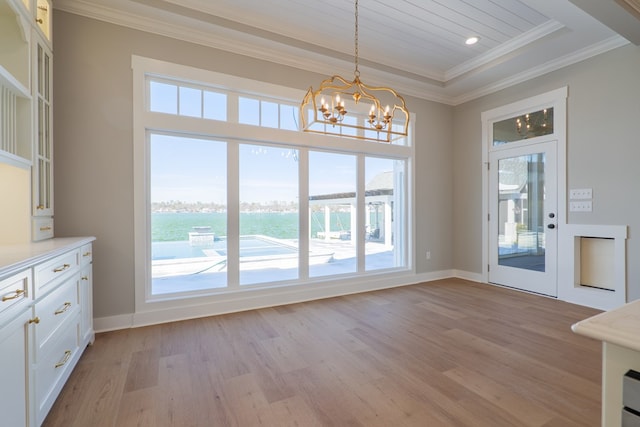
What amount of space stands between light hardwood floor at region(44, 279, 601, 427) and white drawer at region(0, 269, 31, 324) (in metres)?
0.84

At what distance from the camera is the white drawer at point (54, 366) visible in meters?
1.58

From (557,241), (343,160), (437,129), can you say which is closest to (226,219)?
(343,160)

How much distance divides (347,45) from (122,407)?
419 centimetres

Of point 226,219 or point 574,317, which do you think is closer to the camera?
point 574,317

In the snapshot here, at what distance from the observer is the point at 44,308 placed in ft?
5.45

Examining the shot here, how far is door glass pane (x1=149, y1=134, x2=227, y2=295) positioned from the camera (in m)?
Result: 3.29

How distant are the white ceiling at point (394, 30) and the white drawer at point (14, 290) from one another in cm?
273

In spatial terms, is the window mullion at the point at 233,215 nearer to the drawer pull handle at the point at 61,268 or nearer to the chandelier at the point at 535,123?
the drawer pull handle at the point at 61,268

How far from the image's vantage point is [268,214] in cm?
383

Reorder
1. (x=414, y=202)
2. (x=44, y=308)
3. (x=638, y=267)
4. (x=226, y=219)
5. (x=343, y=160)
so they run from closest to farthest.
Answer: (x=44, y=308)
(x=638, y=267)
(x=226, y=219)
(x=343, y=160)
(x=414, y=202)

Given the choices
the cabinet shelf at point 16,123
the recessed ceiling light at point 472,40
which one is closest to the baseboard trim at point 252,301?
the cabinet shelf at point 16,123

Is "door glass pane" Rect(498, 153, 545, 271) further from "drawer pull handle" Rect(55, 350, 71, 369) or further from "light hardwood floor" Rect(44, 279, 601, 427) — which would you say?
"drawer pull handle" Rect(55, 350, 71, 369)

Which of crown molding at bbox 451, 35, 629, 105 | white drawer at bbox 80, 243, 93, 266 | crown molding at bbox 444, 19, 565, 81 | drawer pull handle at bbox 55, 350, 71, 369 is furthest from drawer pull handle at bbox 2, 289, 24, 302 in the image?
crown molding at bbox 451, 35, 629, 105

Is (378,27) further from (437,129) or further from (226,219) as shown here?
(226,219)
